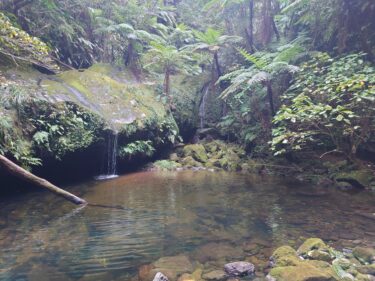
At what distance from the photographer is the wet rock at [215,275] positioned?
3438mm

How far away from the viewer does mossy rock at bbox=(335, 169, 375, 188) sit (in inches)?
288

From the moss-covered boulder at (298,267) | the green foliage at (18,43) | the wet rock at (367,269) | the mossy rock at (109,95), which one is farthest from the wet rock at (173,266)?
the mossy rock at (109,95)

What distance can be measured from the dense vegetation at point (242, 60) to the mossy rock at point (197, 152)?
5.23 ft

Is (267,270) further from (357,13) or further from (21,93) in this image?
→ (357,13)

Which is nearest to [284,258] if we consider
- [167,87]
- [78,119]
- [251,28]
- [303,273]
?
[303,273]

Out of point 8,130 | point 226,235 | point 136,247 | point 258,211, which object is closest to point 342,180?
point 258,211

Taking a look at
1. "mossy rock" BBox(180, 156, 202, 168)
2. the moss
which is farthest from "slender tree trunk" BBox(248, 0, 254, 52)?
the moss

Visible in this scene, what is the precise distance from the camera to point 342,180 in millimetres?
7789

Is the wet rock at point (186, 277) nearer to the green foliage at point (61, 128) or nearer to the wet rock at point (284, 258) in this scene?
the wet rock at point (284, 258)

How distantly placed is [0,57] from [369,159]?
1058 cm

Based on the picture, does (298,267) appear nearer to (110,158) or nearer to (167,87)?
(110,158)

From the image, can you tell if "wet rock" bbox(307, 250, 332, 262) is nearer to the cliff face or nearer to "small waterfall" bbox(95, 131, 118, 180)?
Answer: the cliff face

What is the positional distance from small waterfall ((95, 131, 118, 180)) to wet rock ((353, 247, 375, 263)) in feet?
25.4

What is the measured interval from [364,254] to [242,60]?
11571mm
